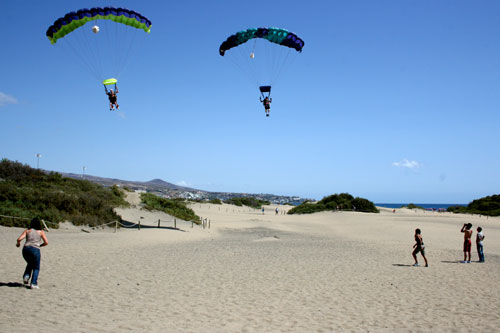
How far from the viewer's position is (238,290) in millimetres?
9711

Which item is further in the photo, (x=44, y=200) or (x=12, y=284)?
(x=44, y=200)

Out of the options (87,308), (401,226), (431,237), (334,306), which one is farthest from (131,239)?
(401,226)

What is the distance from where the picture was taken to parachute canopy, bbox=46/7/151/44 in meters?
17.4

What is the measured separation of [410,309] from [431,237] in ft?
65.3

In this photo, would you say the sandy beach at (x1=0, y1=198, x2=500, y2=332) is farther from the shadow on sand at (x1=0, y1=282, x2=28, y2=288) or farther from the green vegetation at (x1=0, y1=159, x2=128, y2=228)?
the green vegetation at (x1=0, y1=159, x2=128, y2=228)

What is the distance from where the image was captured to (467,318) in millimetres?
7520

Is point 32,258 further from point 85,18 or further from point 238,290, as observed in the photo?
point 85,18

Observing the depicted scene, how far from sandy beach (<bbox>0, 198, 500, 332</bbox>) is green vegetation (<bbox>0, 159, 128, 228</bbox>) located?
3.01 m

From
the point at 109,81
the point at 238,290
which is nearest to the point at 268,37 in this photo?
the point at 109,81

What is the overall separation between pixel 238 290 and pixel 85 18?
49.9ft

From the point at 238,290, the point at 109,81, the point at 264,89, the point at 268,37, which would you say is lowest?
the point at 238,290

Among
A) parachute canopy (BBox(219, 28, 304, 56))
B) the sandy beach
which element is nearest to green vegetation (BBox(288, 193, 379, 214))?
the sandy beach

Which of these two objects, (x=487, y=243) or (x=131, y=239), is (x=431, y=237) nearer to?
(x=487, y=243)

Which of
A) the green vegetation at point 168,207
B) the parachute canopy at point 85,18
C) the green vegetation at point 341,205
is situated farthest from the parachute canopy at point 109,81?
the green vegetation at point 341,205
